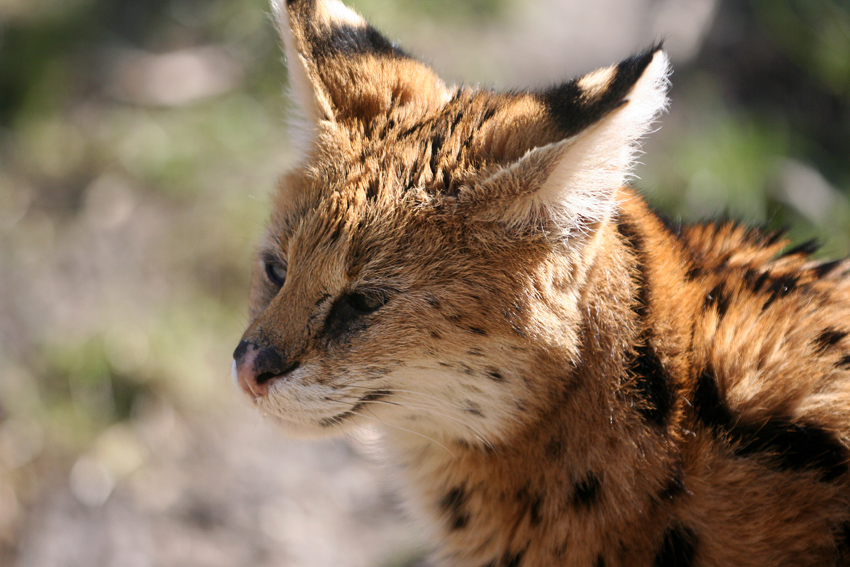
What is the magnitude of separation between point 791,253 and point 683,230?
0.45 meters

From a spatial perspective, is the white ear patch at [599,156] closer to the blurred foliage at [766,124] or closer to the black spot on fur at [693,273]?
the black spot on fur at [693,273]

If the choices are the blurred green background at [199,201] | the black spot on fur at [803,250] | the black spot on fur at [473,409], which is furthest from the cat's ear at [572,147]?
the blurred green background at [199,201]

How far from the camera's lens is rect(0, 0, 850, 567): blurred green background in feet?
15.5

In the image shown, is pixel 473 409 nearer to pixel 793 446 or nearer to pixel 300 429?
pixel 300 429

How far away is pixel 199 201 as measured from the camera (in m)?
6.09

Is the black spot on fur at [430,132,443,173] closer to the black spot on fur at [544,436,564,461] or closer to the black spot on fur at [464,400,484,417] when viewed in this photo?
the black spot on fur at [464,400,484,417]

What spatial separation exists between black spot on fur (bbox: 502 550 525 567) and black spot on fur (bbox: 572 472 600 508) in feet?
1.01

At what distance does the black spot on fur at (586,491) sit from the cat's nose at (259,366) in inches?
42.4

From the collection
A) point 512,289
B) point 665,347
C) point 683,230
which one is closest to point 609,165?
point 512,289

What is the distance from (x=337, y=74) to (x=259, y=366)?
1.16 m

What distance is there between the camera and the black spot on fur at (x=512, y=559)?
9.07 feet

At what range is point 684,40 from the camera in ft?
24.1

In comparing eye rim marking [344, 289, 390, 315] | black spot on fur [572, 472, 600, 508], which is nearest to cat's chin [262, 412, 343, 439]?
eye rim marking [344, 289, 390, 315]

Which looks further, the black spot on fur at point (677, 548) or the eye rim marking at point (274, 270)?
the eye rim marking at point (274, 270)
